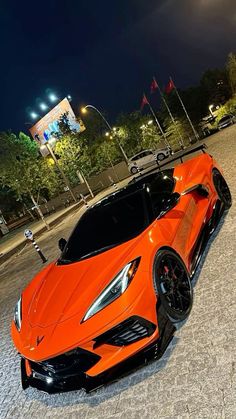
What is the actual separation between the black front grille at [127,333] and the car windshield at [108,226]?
1159 millimetres

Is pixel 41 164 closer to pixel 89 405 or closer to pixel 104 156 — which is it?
pixel 104 156

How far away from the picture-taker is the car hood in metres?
3.75

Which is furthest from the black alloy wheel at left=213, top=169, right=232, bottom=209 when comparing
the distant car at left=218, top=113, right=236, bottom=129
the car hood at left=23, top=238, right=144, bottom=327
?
the distant car at left=218, top=113, right=236, bottom=129

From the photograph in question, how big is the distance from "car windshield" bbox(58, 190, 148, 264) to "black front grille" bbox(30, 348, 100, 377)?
1392mm

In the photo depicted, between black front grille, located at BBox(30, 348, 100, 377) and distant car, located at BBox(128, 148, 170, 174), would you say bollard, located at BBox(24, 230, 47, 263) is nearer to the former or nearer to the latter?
black front grille, located at BBox(30, 348, 100, 377)

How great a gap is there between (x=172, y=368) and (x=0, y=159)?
31118mm

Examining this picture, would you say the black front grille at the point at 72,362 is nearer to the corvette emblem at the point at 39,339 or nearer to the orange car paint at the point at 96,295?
the orange car paint at the point at 96,295

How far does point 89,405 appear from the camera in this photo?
3732mm

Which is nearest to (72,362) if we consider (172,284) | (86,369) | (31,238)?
(86,369)

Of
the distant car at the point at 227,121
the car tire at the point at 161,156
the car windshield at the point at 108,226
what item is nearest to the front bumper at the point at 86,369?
the car windshield at the point at 108,226

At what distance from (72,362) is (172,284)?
1.32m

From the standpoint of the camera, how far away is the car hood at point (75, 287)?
3.75m

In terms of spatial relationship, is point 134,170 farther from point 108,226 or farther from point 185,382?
point 185,382

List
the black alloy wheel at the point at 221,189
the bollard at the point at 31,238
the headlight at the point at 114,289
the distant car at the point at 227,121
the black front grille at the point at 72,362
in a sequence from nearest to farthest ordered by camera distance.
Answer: the black front grille at the point at 72,362 < the headlight at the point at 114,289 < the black alloy wheel at the point at 221,189 < the bollard at the point at 31,238 < the distant car at the point at 227,121
